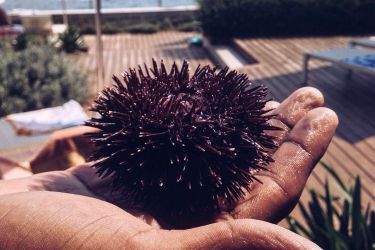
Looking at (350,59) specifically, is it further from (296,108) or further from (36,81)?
(296,108)

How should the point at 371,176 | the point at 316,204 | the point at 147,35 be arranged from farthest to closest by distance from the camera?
the point at 147,35 < the point at 371,176 < the point at 316,204

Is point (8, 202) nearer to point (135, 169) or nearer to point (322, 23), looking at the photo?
point (135, 169)

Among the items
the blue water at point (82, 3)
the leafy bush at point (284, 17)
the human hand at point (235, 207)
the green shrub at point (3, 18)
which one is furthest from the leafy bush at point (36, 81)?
the blue water at point (82, 3)

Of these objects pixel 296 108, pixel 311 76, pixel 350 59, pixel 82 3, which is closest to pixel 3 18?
pixel 311 76

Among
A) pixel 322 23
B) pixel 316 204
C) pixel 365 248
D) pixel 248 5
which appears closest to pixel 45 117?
pixel 316 204

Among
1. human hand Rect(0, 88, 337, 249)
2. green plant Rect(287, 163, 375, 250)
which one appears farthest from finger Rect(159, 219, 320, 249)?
green plant Rect(287, 163, 375, 250)
